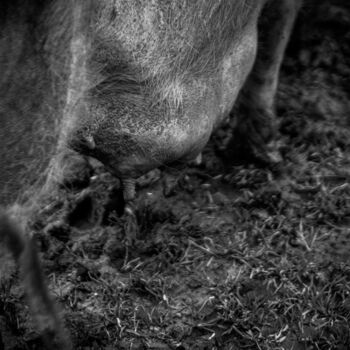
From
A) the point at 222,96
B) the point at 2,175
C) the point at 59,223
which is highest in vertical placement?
the point at 2,175

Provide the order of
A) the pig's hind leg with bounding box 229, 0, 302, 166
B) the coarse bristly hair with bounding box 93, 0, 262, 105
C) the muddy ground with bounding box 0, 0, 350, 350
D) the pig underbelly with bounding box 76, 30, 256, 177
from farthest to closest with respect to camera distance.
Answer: the pig's hind leg with bounding box 229, 0, 302, 166 < the muddy ground with bounding box 0, 0, 350, 350 < the pig underbelly with bounding box 76, 30, 256, 177 < the coarse bristly hair with bounding box 93, 0, 262, 105

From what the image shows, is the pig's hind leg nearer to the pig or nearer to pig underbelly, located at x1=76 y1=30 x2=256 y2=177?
the pig

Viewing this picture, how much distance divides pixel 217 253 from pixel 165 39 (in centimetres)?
89

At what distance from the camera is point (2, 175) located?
1.51 metres

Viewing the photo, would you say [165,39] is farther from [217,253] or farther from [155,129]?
[217,253]

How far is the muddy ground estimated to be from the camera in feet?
7.28

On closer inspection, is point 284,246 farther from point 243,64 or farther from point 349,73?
point 349,73

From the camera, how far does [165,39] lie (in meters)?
1.87

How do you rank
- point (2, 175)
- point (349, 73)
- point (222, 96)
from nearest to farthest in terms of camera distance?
point (2, 175) < point (222, 96) < point (349, 73)

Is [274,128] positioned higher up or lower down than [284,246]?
higher up

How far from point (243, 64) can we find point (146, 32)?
0.64 m

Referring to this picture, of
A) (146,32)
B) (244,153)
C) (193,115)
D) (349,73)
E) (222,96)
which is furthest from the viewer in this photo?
(349,73)

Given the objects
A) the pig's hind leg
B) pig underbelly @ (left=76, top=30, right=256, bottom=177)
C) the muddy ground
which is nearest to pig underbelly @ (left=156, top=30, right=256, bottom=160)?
pig underbelly @ (left=76, top=30, right=256, bottom=177)

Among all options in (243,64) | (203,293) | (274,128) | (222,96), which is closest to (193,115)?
(222,96)
